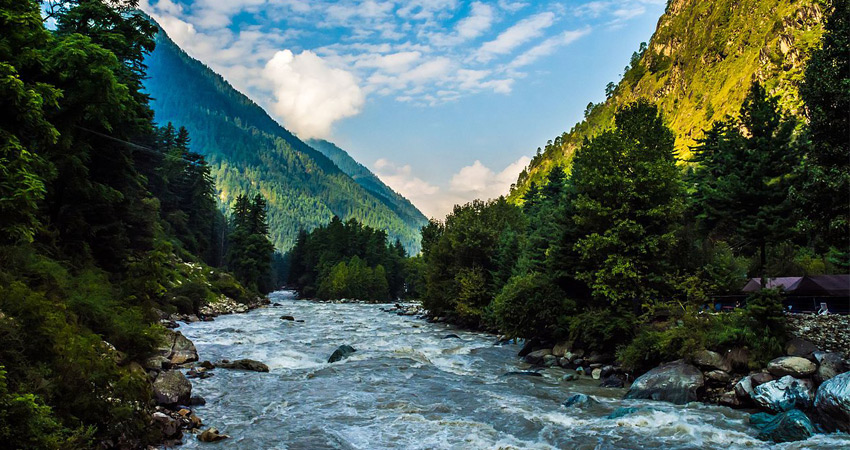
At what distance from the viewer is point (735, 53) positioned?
16538 centimetres

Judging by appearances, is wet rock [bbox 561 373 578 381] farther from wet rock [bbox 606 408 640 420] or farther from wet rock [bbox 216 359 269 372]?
wet rock [bbox 216 359 269 372]

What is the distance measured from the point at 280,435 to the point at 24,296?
6871 millimetres

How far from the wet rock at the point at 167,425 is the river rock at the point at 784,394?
17.4m

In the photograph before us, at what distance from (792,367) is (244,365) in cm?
2189

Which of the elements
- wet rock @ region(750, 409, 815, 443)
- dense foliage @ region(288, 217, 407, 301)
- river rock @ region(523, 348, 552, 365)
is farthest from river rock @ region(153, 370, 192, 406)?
dense foliage @ region(288, 217, 407, 301)

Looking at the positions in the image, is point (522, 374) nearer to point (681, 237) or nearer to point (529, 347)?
point (529, 347)

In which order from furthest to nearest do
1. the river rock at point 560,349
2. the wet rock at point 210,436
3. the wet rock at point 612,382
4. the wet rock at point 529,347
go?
the wet rock at point 529,347
the river rock at point 560,349
the wet rock at point 612,382
the wet rock at point 210,436

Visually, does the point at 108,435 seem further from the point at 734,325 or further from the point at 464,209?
the point at 464,209

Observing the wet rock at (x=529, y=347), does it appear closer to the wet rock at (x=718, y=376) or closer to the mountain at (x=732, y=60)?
the wet rock at (x=718, y=376)

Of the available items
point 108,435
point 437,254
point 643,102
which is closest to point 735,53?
point 643,102

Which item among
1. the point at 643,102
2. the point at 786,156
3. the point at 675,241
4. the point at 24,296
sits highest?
the point at 643,102

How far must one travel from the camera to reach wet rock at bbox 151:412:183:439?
35.2ft

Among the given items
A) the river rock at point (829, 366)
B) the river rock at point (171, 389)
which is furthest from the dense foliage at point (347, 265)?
the river rock at point (829, 366)

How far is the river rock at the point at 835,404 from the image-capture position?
38.4ft
